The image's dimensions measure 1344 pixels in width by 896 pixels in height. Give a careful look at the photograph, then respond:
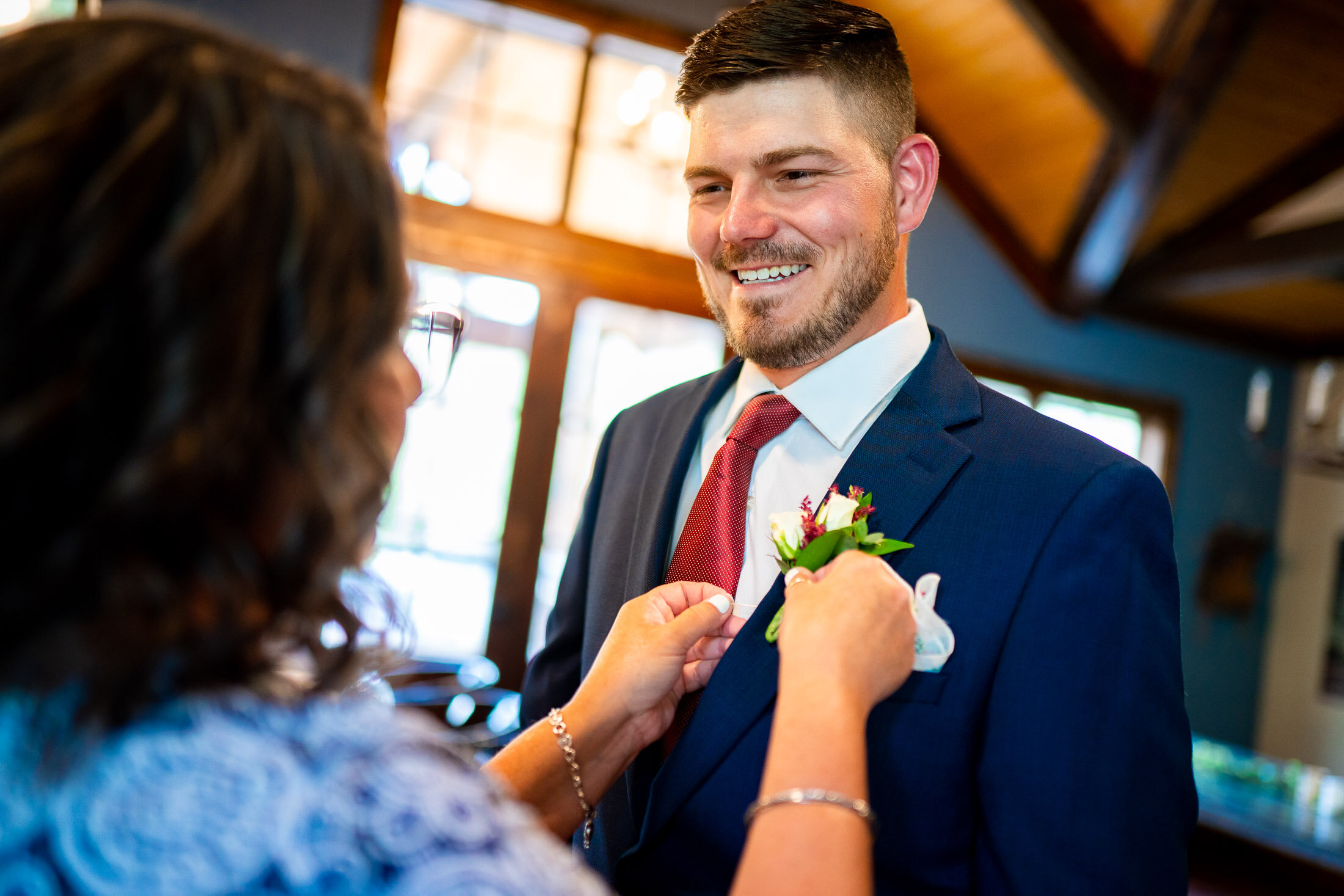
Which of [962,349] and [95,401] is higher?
[95,401]

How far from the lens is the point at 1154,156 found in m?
4.75

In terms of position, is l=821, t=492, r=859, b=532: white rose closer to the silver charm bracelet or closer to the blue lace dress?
the silver charm bracelet

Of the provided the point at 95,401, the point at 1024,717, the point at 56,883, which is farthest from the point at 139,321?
the point at 1024,717

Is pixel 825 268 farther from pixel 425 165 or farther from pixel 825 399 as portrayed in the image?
pixel 425 165

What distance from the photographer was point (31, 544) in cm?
61

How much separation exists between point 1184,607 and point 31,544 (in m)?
7.46

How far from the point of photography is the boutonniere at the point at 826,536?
1.19 meters

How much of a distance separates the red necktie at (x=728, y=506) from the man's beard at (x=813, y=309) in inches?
3.0

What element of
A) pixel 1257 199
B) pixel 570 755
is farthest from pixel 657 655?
pixel 1257 199

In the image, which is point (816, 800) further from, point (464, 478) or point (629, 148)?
point (629, 148)

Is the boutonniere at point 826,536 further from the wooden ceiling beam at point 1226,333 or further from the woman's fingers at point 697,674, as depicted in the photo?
the wooden ceiling beam at point 1226,333

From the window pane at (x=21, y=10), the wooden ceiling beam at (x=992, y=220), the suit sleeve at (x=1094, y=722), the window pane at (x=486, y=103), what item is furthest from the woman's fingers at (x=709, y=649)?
the wooden ceiling beam at (x=992, y=220)

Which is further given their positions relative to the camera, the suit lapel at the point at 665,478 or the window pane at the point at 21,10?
the window pane at the point at 21,10

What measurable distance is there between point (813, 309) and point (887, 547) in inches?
16.7
